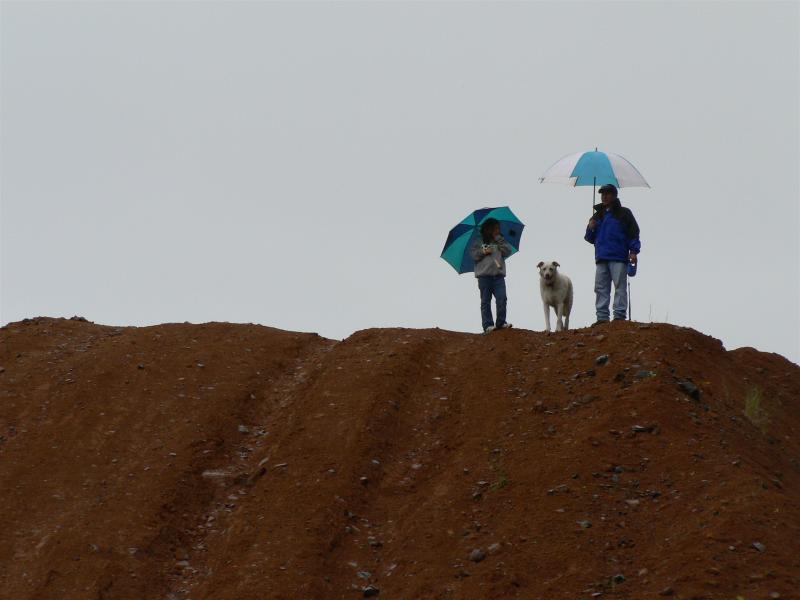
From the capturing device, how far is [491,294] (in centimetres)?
1733

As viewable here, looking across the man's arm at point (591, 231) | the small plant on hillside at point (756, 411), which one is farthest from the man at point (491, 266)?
the small plant on hillside at point (756, 411)

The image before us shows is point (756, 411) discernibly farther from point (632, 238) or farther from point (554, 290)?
point (554, 290)

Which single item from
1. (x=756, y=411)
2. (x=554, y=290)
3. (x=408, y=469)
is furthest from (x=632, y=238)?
(x=408, y=469)

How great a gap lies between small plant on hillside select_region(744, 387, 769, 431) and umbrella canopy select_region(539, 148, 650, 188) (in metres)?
3.44

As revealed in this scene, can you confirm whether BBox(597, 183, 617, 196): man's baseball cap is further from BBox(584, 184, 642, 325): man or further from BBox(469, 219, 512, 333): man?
BBox(469, 219, 512, 333): man

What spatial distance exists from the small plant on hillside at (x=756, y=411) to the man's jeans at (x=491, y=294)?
13.1 ft

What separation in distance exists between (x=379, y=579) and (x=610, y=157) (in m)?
7.31

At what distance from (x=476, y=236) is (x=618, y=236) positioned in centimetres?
235

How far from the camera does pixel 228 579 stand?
11.9m

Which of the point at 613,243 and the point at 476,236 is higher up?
the point at 476,236

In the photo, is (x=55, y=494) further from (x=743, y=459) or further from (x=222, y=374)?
(x=743, y=459)

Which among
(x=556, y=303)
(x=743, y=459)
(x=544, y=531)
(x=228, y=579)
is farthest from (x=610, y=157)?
(x=228, y=579)

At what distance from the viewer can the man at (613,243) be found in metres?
15.8

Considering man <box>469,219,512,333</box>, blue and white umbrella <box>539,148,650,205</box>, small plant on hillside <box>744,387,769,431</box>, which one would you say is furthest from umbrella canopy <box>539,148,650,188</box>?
small plant on hillside <box>744,387,769,431</box>
